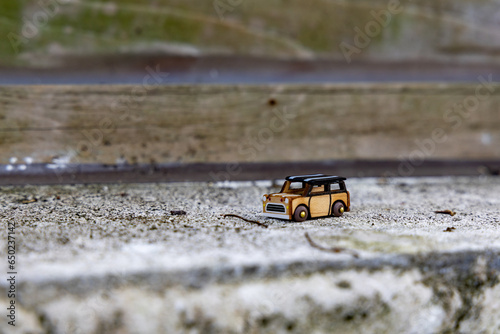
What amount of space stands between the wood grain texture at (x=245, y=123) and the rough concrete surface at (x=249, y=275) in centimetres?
Result: 53

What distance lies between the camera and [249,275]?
84 centimetres

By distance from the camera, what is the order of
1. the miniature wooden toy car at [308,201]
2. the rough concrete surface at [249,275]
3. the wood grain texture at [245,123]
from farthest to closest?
the wood grain texture at [245,123]
the miniature wooden toy car at [308,201]
the rough concrete surface at [249,275]

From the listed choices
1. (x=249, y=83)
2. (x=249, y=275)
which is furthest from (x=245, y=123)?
(x=249, y=275)

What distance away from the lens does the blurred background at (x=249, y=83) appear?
1.69m

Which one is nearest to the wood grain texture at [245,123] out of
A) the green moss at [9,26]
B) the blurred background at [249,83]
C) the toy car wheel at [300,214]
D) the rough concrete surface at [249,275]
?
the blurred background at [249,83]

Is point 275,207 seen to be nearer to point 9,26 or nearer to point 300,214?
point 300,214

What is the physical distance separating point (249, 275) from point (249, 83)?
3.77 ft

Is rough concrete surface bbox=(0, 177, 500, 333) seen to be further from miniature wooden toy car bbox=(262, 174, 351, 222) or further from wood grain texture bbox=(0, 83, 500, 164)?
wood grain texture bbox=(0, 83, 500, 164)

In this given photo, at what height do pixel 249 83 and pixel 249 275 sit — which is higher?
pixel 249 83

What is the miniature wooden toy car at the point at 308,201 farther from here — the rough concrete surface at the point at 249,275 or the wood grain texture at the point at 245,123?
the wood grain texture at the point at 245,123

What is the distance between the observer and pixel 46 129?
5.45 ft

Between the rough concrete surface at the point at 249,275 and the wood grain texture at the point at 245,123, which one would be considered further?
the wood grain texture at the point at 245,123

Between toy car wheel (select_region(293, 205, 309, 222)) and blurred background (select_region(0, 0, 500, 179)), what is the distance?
25.8 inches

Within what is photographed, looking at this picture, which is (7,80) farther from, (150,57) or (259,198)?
(259,198)
